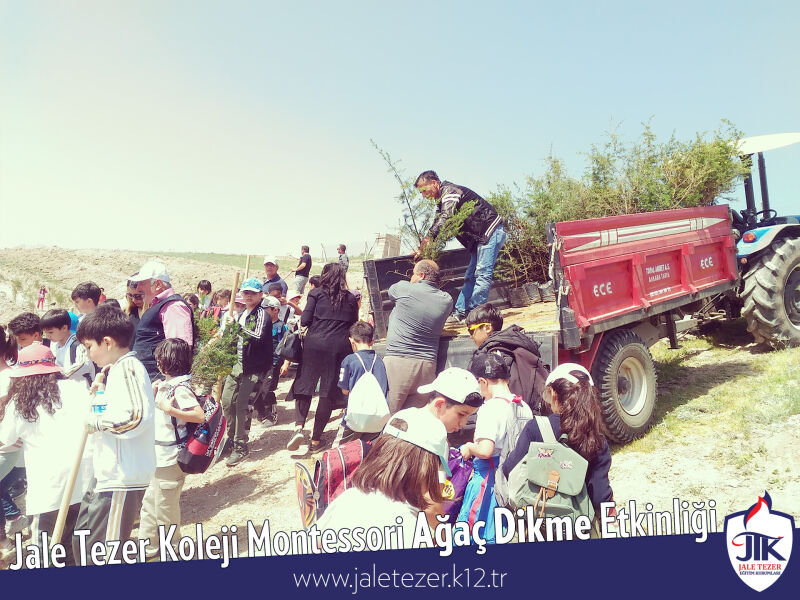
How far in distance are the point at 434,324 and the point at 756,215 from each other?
558 cm

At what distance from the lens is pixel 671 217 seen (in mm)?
4883

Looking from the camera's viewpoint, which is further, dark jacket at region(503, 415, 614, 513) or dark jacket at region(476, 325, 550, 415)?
dark jacket at region(476, 325, 550, 415)

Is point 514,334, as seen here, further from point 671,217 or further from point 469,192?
point 671,217

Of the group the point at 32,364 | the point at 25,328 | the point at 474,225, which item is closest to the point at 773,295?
the point at 474,225

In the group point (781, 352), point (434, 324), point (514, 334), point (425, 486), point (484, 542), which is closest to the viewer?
point (425, 486)

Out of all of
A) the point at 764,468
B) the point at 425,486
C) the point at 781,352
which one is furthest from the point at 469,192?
the point at 781,352

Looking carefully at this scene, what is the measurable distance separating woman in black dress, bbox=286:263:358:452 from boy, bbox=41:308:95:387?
180cm

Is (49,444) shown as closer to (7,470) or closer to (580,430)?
(7,470)

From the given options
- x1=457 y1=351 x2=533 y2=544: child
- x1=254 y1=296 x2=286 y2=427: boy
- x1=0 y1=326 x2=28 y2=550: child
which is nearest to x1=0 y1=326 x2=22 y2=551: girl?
x1=0 y1=326 x2=28 y2=550: child

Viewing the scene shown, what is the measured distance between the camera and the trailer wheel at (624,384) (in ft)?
13.5

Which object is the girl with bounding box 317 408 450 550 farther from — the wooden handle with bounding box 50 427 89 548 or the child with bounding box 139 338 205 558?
the child with bounding box 139 338 205 558

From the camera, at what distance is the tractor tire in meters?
6.07

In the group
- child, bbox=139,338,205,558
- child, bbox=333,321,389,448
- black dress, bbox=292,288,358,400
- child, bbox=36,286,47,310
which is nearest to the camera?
child, bbox=139,338,205,558

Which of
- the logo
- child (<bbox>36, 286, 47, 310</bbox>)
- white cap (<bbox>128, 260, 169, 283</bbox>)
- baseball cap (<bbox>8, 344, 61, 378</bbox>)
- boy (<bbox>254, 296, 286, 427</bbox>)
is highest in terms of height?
child (<bbox>36, 286, 47, 310</bbox>)
